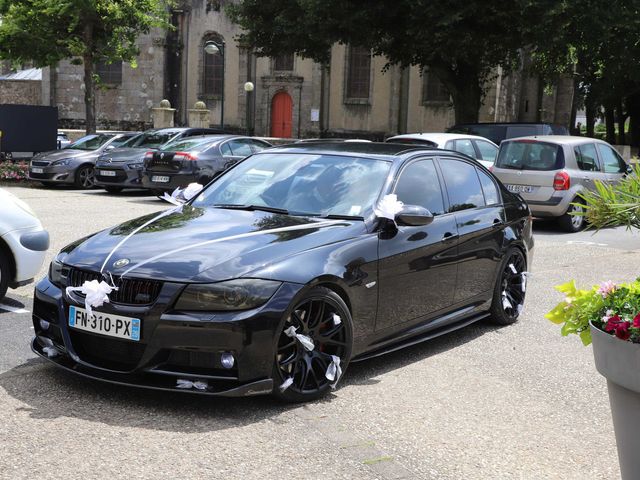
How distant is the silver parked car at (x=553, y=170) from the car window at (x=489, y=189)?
25.7 feet

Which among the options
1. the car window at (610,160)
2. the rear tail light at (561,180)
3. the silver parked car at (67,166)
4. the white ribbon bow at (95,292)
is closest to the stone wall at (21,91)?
the silver parked car at (67,166)

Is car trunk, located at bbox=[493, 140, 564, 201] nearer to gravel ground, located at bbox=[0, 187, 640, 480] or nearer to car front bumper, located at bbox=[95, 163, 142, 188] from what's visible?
car front bumper, located at bbox=[95, 163, 142, 188]

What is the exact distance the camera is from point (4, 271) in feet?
23.5

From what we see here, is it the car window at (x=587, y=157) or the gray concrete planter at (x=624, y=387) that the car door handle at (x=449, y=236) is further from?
the car window at (x=587, y=157)

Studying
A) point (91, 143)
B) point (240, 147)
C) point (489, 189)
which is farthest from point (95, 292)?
point (91, 143)

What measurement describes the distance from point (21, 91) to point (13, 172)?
1812 inches

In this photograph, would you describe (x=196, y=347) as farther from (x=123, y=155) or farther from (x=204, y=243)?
(x=123, y=155)

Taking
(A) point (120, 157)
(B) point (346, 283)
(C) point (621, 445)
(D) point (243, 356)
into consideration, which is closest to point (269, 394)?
(D) point (243, 356)

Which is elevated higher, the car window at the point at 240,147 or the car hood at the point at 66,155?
the car window at the point at 240,147

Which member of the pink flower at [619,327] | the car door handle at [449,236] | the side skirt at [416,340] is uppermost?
the pink flower at [619,327]

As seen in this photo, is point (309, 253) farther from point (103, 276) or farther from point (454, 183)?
point (454, 183)

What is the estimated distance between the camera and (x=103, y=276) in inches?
193

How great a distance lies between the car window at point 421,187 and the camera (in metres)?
6.19

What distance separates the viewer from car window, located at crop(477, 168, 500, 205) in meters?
7.27
